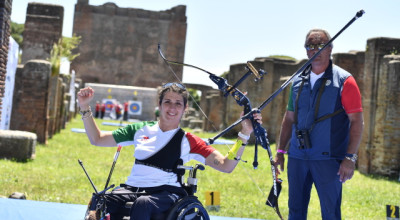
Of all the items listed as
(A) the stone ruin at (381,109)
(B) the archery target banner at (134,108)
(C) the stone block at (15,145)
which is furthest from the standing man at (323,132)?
(B) the archery target banner at (134,108)

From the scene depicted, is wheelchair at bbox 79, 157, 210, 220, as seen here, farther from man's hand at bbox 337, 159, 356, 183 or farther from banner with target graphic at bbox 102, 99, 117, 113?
banner with target graphic at bbox 102, 99, 117, 113

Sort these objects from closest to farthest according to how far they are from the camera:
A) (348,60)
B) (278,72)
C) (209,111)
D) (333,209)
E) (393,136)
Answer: (333,209), (393,136), (348,60), (278,72), (209,111)

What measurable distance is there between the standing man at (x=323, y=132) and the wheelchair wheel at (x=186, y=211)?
0.76m

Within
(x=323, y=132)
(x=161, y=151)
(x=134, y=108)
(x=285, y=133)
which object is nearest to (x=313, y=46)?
(x=323, y=132)

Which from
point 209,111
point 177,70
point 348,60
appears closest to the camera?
point 348,60

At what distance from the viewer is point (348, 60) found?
550 inches

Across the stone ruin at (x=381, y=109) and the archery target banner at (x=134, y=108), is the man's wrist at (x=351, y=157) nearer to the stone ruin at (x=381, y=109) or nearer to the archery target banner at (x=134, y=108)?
the stone ruin at (x=381, y=109)

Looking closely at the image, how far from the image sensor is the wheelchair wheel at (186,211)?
10.3 ft

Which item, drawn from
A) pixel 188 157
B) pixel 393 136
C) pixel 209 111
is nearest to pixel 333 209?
pixel 188 157

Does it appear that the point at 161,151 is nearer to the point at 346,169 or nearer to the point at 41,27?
the point at 346,169

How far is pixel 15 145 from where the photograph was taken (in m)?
9.66

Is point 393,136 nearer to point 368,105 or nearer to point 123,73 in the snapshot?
point 368,105

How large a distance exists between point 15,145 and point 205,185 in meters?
3.80

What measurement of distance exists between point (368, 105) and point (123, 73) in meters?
39.9
